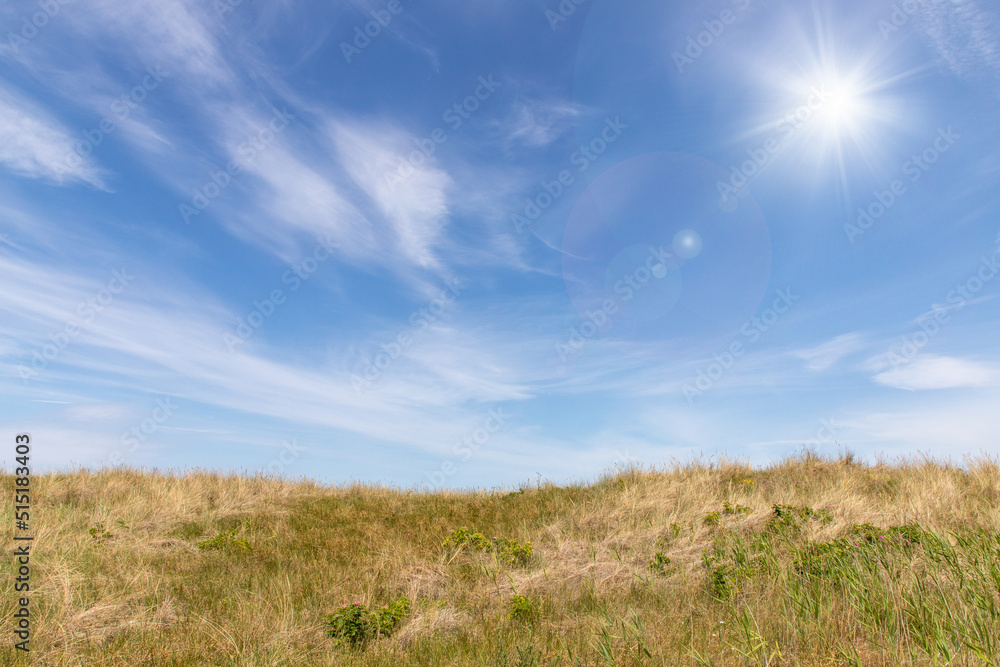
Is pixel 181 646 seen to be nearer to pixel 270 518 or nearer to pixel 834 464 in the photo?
pixel 270 518

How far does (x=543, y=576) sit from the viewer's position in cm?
719

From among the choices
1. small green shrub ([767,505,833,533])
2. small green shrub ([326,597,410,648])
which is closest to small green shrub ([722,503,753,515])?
small green shrub ([767,505,833,533])

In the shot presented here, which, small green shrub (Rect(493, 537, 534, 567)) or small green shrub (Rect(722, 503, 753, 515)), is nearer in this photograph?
small green shrub (Rect(493, 537, 534, 567))

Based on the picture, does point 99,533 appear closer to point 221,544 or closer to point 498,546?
point 221,544

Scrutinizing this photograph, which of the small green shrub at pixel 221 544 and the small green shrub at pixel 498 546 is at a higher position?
the small green shrub at pixel 498 546

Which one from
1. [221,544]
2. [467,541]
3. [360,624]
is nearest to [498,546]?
[467,541]

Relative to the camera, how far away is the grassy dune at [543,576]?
4.59 m

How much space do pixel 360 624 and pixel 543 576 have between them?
8.82ft

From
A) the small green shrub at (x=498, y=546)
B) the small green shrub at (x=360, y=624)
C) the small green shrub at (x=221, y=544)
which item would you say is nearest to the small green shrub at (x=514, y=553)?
the small green shrub at (x=498, y=546)

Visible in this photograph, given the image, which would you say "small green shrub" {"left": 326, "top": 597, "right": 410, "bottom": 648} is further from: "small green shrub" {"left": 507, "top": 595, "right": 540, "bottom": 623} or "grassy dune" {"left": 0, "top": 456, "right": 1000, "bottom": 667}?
"small green shrub" {"left": 507, "top": 595, "right": 540, "bottom": 623}

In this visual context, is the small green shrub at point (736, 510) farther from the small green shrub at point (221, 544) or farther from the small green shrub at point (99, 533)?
the small green shrub at point (99, 533)

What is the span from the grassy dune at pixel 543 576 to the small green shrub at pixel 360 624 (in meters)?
0.02

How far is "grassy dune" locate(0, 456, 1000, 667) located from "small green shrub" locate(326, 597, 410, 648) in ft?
0.08

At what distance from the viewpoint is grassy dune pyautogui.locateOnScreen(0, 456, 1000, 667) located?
4.59 meters
